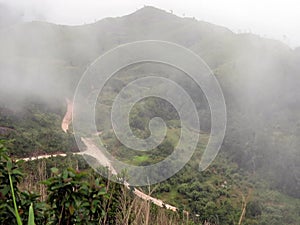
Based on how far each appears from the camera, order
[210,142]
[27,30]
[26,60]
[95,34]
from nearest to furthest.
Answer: [210,142] → [26,60] → [27,30] → [95,34]

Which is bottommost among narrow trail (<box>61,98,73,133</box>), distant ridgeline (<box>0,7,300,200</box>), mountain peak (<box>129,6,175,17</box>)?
narrow trail (<box>61,98,73,133</box>)

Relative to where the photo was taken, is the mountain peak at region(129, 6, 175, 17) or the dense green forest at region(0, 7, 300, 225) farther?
the mountain peak at region(129, 6, 175, 17)

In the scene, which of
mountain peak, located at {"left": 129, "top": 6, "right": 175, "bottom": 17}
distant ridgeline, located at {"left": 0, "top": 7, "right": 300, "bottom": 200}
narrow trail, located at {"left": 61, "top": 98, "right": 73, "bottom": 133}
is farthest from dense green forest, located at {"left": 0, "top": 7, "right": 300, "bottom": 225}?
mountain peak, located at {"left": 129, "top": 6, "right": 175, "bottom": 17}

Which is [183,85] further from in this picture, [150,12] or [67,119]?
[150,12]

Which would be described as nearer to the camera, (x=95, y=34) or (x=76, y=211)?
(x=76, y=211)

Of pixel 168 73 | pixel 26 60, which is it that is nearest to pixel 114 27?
pixel 168 73

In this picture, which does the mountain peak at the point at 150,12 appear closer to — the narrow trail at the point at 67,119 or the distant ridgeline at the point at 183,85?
the distant ridgeline at the point at 183,85

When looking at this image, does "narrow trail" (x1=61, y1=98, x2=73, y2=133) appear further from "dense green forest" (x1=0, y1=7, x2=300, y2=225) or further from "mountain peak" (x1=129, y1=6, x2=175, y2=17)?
"mountain peak" (x1=129, y1=6, x2=175, y2=17)

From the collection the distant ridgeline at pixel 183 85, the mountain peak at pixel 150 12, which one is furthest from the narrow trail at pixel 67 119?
the mountain peak at pixel 150 12

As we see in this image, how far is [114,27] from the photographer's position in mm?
78938

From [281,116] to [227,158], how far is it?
24.8 ft

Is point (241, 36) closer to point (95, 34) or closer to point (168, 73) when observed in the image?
point (168, 73)

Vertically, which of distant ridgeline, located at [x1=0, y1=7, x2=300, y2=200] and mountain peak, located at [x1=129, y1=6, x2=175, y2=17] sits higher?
mountain peak, located at [x1=129, y1=6, x2=175, y2=17]

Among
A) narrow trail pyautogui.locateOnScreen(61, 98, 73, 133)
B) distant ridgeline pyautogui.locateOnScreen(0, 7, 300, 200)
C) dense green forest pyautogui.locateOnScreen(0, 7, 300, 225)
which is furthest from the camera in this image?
narrow trail pyautogui.locateOnScreen(61, 98, 73, 133)
